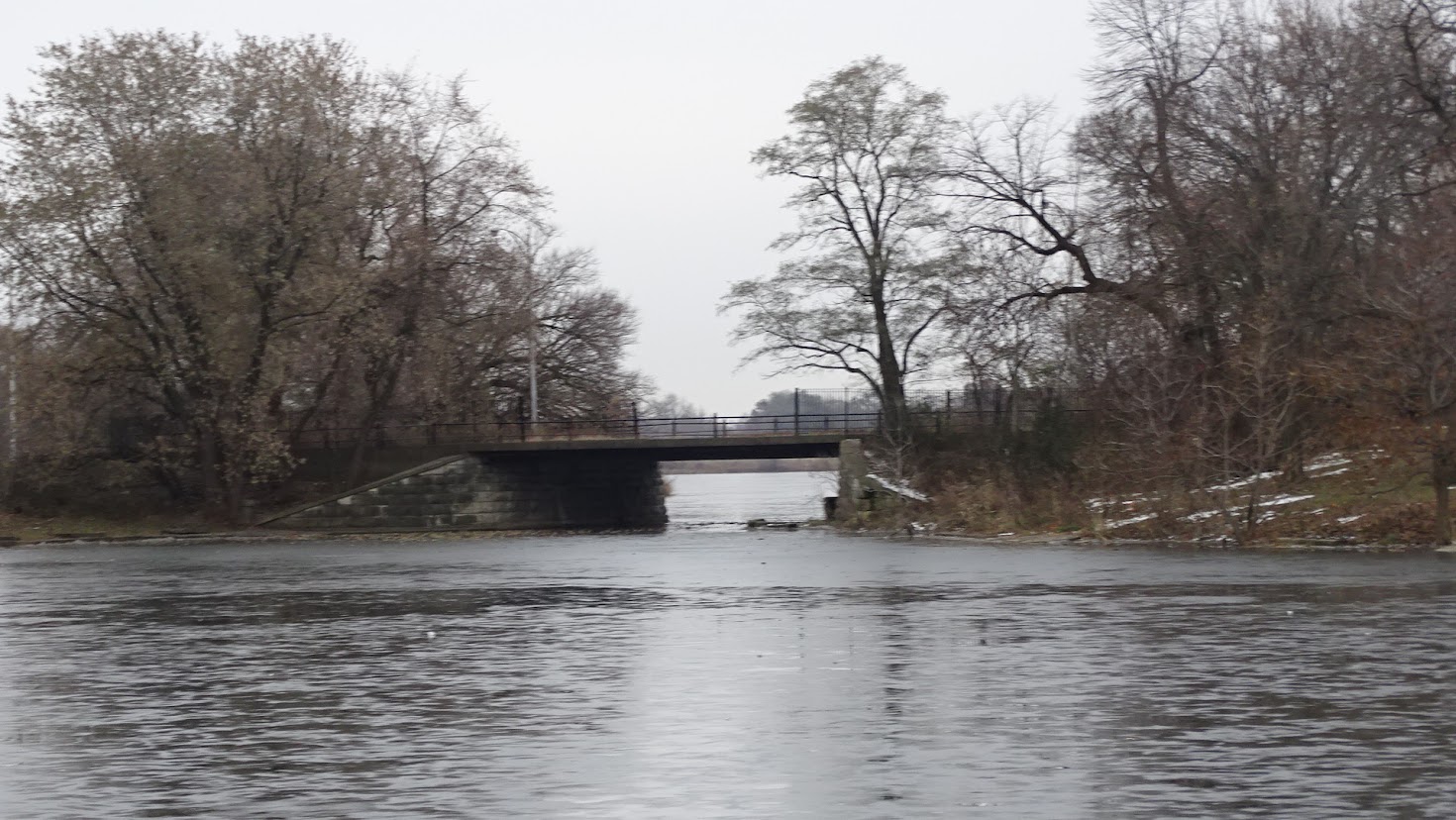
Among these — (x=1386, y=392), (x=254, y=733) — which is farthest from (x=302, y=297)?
(x=254, y=733)

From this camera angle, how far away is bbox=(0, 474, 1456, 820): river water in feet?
36.3

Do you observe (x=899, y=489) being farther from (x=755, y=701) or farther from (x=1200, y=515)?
(x=755, y=701)

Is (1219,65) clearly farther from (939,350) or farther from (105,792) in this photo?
(105,792)

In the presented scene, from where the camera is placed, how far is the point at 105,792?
11508 mm

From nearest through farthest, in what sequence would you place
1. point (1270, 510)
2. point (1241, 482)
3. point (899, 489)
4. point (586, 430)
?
point (1270, 510)
point (1241, 482)
point (899, 489)
point (586, 430)

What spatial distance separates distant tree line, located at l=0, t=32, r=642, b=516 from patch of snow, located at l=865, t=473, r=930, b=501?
17.8m

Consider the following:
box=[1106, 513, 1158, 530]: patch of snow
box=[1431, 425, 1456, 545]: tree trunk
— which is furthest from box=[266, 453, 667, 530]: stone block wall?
box=[1431, 425, 1456, 545]: tree trunk

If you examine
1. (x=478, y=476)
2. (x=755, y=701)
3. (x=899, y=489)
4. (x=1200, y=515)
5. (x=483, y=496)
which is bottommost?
(x=755, y=701)

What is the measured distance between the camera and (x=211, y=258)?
6106 cm

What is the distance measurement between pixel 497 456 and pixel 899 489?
716 inches

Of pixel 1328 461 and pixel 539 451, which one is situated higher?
pixel 539 451

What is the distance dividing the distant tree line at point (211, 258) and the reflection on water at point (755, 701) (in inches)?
1263

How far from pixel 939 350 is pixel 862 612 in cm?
3866

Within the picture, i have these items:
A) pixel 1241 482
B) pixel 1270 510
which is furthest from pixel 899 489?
pixel 1270 510
